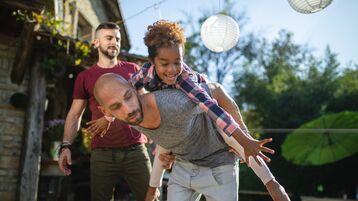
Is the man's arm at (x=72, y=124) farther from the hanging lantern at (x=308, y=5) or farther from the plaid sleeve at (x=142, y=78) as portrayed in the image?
the hanging lantern at (x=308, y=5)

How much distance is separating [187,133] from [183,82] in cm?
28

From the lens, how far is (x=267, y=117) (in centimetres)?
1645

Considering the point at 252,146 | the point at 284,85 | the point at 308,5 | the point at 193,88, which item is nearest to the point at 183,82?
the point at 193,88

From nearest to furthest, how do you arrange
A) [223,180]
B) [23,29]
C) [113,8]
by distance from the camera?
1. [223,180]
2. [23,29]
3. [113,8]

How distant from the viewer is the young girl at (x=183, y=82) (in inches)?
76.5

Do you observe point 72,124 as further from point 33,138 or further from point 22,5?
point 33,138

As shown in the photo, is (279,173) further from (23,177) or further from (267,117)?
(23,177)

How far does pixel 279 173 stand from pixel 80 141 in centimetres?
929

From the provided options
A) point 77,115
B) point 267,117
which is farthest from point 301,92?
point 77,115

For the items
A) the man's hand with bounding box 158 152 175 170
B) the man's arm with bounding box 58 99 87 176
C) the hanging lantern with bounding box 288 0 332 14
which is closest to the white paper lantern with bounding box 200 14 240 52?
the hanging lantern with bounding box 288 0 332 14

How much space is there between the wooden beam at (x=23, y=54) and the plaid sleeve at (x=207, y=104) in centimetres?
383

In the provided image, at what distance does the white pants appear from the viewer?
2.18 metres

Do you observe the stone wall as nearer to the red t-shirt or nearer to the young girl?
the red t-shirt

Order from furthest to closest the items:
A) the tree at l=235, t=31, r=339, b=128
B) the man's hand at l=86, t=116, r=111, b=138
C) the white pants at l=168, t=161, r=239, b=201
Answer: the tree at l=235, t=31, r=339, b=128
the man's hand at l=86, t=116, r=111, b=138
the white pants at l=168, t=161, r=239, b=201
